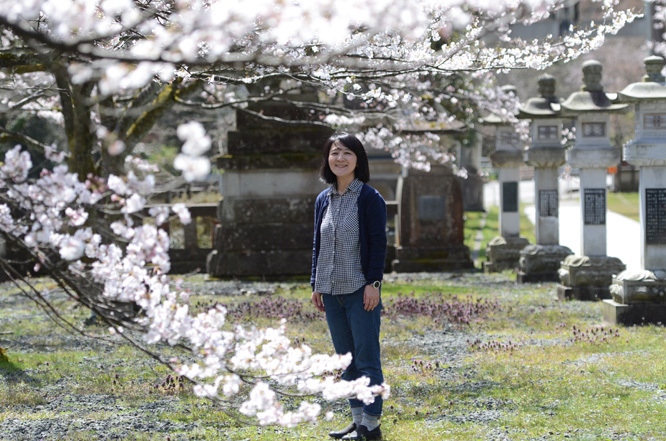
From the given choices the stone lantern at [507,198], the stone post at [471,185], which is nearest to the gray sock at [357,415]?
the stone lantern at [507,198]

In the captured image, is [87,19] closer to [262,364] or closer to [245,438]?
[262,364]

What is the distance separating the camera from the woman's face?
17.9 feet

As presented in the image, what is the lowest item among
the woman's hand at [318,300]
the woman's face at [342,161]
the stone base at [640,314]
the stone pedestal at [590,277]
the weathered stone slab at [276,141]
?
the stone base at [640,314]

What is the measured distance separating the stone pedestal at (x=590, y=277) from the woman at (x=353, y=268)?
718 cm

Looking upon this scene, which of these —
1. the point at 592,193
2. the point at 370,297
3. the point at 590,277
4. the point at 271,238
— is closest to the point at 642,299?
the point at 590,277

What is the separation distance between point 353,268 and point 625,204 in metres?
31.7

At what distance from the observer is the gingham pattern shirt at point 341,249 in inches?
210

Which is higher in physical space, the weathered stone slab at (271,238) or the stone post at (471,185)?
the stone post at (471,185)

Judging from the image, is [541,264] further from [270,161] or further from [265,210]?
[270,161]

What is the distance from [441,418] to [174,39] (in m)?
3.73

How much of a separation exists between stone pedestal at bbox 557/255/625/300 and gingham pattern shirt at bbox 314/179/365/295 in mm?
7252

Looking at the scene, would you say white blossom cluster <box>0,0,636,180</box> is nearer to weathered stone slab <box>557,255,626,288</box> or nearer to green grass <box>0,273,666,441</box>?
green grass <box>0,273,666,441</box>

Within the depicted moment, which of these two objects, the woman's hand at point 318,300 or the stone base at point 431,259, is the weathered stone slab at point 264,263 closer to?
the stone base at point 431,259

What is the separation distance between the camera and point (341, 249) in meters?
5.41
